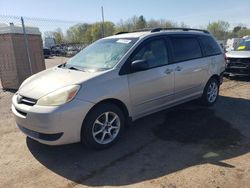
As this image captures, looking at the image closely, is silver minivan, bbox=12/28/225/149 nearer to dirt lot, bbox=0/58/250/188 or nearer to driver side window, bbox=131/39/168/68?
driver side window, bbox=131/39/168/68

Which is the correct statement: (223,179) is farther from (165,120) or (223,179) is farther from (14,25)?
(14,25)

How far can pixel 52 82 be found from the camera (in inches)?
157

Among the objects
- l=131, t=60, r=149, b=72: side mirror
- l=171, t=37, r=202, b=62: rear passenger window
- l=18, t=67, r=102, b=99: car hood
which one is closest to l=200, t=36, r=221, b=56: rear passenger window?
l=171, t=37, r=202, b=62: rear passenger window

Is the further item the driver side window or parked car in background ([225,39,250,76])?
parked car in background ([225,39,250,76])

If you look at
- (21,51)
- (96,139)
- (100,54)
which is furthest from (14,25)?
(96,139)

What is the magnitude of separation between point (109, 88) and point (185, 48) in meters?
2.31

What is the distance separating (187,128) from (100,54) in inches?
83.5

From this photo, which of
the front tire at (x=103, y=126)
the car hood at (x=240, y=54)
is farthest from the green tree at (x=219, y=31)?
the front tire at (x=103, y=126)

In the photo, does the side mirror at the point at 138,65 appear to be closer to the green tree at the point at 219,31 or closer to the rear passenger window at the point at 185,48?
the rear passenger window at the point at 185,48

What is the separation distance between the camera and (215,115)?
5.53 m

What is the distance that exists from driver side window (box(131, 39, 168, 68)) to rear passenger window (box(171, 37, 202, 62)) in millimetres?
305

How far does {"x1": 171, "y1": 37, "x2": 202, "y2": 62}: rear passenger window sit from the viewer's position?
5180 millimetres

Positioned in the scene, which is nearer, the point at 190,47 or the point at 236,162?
the point at 236,162

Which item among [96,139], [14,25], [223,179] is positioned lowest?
[223,179]
